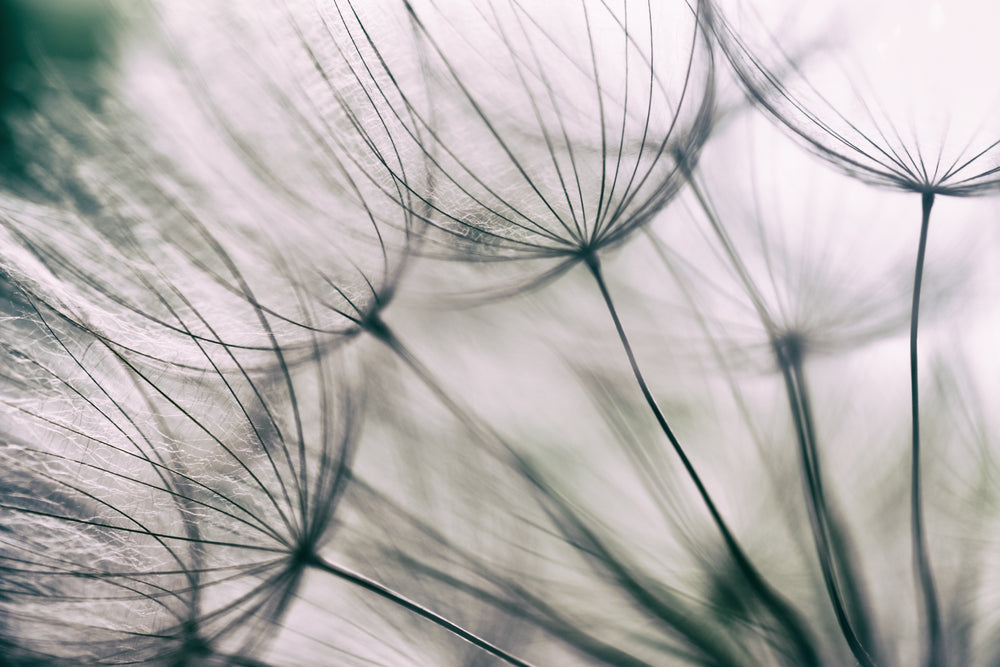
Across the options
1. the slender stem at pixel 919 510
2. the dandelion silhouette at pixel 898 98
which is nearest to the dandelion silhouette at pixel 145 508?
the slender stem at pixel 919 510

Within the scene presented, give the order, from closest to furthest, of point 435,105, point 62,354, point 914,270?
point 62,354 < point 435,105 < point 914,270

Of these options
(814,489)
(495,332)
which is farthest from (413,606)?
(814,489)

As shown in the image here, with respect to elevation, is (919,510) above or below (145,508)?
above

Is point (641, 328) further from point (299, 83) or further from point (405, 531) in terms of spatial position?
point (299, 83)

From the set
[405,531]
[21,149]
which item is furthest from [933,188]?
[21,149]

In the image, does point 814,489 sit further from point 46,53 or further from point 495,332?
point 46,53

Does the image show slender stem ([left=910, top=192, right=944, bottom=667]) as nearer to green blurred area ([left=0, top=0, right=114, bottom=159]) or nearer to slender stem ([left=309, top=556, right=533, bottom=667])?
slender stem ([left=309, top=556, right=533, bottom=667])
